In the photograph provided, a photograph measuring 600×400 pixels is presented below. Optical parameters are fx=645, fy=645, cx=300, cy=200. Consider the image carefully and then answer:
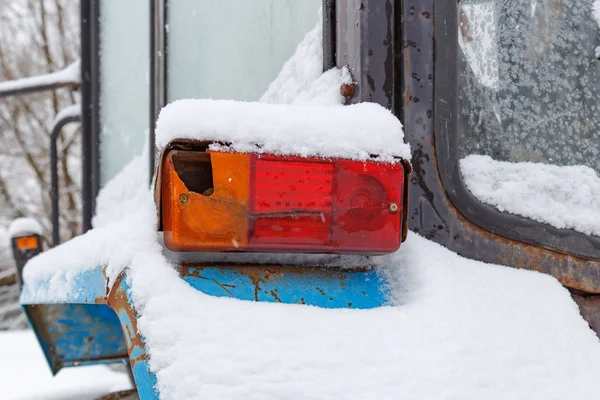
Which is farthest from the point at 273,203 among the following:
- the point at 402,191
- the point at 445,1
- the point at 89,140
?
the point at 89,140

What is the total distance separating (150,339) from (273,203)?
0.77 feet

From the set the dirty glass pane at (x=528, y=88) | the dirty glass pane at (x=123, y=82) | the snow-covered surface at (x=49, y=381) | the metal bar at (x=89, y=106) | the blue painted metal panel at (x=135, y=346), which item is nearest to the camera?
the blue painted metal panel at (x=135, y=346)

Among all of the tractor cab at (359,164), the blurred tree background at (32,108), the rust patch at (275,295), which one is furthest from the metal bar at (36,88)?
the blurred tree background at (32,108)

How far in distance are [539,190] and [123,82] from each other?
1591 millimetres

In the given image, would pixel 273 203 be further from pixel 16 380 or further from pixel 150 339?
pixel 16 380

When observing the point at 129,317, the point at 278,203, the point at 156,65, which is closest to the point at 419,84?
the point at 278,203

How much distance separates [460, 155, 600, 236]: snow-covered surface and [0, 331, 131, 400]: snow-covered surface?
1.79 metres

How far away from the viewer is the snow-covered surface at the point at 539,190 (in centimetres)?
110

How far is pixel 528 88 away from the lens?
1163mm

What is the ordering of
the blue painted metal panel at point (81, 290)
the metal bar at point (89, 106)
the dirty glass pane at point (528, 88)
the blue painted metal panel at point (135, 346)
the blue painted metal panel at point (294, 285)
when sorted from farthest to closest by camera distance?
1. the metal bar at point (89, 106)
2. the dirty glass pane at point (528, 88)
3. the blue painted metal panel at point (81, 290)
4. the blue painted metal panel at point (294, 285)
5. the blue painted metal panel at point (135, 346)

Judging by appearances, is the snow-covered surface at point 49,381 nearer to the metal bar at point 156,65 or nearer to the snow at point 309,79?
the metal bar at point 156,65

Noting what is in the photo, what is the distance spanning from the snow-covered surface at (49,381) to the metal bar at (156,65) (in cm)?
105

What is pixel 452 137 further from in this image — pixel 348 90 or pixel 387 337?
pixel 387 337

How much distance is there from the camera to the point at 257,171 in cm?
86
